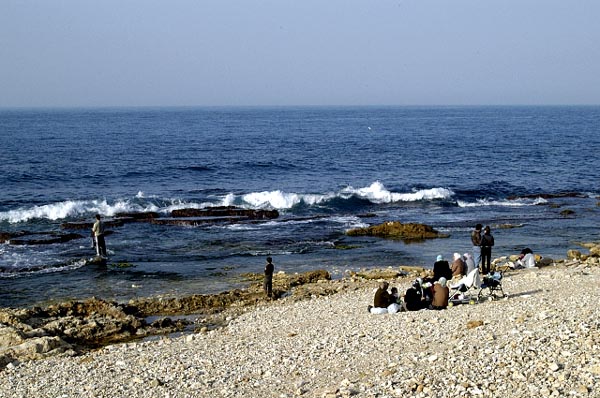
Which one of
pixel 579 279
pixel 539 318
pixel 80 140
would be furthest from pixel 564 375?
pixel 80 140

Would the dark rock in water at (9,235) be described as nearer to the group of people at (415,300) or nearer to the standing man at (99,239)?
the standing man at (99,239)

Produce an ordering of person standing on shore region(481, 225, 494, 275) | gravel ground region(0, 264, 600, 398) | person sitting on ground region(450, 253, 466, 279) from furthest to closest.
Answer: person standing on shore region(481, 225, 494, 275) → person sitting on ground region(450, 253, 466, 279) → gravel ground region(0, 264, 600, 398)

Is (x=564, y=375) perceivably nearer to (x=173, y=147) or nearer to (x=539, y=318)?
(x=539, y=318)

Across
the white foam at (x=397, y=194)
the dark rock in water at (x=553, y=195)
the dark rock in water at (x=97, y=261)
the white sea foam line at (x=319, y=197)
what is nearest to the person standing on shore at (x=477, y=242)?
the dark rock in water at (x=97, y=261)

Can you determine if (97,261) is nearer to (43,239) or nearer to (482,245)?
(43,239)

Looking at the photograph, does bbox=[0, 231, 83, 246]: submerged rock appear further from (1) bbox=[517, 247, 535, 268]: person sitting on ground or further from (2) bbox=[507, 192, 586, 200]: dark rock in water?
(2) bbox=[507, 192, 586, 200]: dark rock in water

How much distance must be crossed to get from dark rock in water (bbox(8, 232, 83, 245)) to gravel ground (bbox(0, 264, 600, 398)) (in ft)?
47.5

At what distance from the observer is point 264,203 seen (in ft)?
126

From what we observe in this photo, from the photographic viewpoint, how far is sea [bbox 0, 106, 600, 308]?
2342 cm

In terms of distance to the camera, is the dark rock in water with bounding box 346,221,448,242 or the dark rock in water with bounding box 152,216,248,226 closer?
the dark rock in water with bounding box 346,221,448,242

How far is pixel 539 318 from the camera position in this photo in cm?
1334

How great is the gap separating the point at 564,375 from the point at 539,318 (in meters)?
3.49

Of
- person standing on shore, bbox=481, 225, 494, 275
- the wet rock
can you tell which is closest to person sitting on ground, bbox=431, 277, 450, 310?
person standing on shore, bbox=481, 225, 494, 275

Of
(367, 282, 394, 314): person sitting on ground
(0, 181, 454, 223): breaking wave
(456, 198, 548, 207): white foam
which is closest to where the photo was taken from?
(367, 282, 394, 314): person sitting on ground
